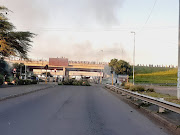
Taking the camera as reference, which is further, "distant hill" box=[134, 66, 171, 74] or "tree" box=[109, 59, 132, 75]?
"distant hill" box=[134, 66, 171, 74]

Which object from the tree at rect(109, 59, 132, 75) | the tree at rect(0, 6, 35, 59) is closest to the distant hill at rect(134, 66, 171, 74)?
the tree at rect(109, 59, 132, 75)

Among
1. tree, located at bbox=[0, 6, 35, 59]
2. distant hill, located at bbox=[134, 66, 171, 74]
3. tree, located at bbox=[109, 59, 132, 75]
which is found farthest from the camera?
distant hill, located at bbox=[134, 66, 171, 74]

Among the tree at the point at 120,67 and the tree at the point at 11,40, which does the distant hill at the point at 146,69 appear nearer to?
the tree at the point at 120,67

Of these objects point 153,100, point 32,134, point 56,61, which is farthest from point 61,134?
point 56,61

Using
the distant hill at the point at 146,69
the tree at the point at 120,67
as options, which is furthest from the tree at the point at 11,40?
the distant hill at the point at 146,69

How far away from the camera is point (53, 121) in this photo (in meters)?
8.26

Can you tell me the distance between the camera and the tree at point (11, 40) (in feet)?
99.8

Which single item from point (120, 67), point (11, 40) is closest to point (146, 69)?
point (120, 67)

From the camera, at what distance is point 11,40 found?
33.1 metres

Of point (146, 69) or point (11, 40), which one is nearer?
point (11, 40)

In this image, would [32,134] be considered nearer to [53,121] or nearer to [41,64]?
[53,121]

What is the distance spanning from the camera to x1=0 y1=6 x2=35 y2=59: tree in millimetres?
30422

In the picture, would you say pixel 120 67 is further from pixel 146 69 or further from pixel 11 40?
pixel 11 40

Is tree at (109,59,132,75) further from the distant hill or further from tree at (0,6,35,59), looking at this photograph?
tree at (0,6,35,59)
